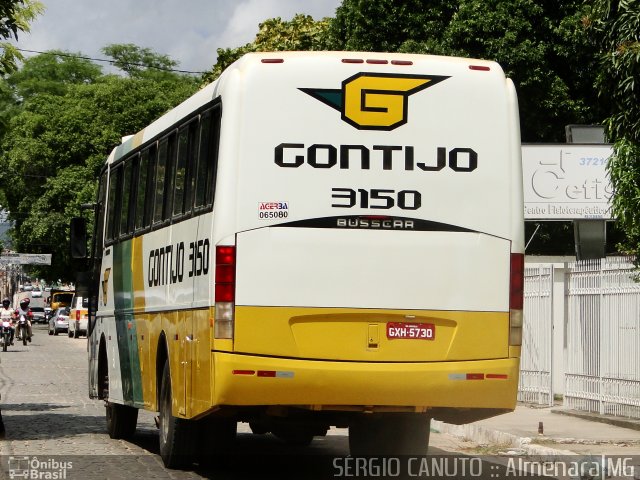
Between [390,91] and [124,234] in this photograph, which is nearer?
[390,91]

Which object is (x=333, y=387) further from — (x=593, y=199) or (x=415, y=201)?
(x=593, y=199)

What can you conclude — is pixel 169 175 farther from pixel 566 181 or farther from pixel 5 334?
pixel 5 334

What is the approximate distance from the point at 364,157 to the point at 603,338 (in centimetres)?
905

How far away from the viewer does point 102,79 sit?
280 ft

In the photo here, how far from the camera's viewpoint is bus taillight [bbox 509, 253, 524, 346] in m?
11.1

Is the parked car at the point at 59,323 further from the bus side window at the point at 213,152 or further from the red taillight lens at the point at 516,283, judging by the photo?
the red taillight lens at the point at 516,283

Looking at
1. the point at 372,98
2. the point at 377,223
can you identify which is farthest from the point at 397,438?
the point at 372,98

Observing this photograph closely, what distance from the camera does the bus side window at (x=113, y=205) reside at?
16.6m

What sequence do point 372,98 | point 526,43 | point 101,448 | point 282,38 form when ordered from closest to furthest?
point 372,98
point 101,448
point 526,43
point 282,38

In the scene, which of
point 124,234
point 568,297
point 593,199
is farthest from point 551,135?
point 124,234

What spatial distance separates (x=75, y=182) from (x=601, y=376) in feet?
187

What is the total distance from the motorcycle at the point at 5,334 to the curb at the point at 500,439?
31.2 meters

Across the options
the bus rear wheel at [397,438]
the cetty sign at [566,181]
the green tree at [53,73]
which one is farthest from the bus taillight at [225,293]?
the green tree at [53,73]

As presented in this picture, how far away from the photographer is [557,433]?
54.2 feet
